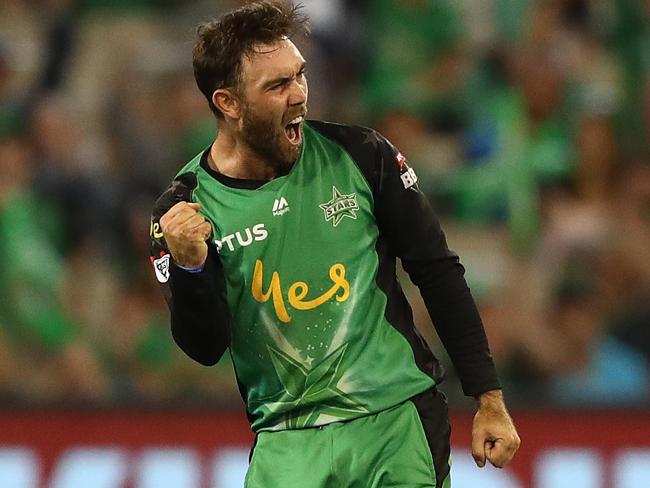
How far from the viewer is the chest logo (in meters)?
3.71

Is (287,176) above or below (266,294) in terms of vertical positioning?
above

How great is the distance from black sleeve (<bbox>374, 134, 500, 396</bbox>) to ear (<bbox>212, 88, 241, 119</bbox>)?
1.35 feet

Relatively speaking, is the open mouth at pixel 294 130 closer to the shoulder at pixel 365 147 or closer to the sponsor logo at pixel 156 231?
the shoulder at pixel 365 147

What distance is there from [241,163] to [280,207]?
0.59 feet

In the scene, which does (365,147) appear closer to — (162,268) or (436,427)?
(162,268)

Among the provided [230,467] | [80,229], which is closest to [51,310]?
[80,229]

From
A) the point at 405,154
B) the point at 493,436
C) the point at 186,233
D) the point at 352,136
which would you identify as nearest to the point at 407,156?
the point at 405,154

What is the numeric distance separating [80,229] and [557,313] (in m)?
2.67

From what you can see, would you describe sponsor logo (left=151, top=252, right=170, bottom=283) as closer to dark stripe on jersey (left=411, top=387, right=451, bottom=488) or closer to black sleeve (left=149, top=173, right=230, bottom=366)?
black sleeve (left=149, top=173, right=230, bottom=366)

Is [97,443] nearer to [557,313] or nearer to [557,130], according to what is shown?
[557,313]

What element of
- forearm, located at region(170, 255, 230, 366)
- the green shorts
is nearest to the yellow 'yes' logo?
forearm, located at region(170, 255, 230, 366)

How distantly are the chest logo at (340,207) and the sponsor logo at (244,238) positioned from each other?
18 cm

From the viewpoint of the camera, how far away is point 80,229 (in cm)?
751

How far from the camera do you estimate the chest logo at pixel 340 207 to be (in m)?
3.71
